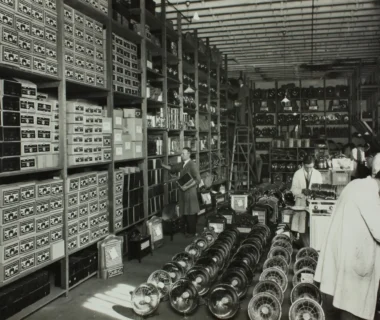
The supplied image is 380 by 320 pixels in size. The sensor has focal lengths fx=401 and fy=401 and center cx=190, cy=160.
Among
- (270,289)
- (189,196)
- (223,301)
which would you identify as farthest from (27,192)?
(189,196)

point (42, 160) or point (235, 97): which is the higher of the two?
point (235, 97)

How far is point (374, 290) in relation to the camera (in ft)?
10.8

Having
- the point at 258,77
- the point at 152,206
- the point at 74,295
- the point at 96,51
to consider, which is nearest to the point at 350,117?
the point at 258,77

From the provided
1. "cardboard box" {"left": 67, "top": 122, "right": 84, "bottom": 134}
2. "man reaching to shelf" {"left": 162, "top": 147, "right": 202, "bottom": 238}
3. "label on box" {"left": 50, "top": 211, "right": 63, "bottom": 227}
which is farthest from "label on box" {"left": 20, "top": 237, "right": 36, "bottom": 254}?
"man reaching to shelf" {"left": 162, "top": 147, "right": 202, "bottom": 238}

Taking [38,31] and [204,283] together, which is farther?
[204,283]

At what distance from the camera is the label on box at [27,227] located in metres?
4.17

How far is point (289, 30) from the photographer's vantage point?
10.2 m

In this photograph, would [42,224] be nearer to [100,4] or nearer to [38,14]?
[38,14]

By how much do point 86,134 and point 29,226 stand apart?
60.9 inches

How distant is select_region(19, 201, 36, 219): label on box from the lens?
13.7ft

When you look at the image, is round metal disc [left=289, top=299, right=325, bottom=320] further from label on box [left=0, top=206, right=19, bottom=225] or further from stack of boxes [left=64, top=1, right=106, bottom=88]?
stack of boxes [left=64, top=1, right=106, bottom=88]

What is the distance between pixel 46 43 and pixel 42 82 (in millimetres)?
480

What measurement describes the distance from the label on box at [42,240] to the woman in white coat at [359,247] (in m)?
3.07

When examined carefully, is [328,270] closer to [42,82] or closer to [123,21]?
[42,82]
